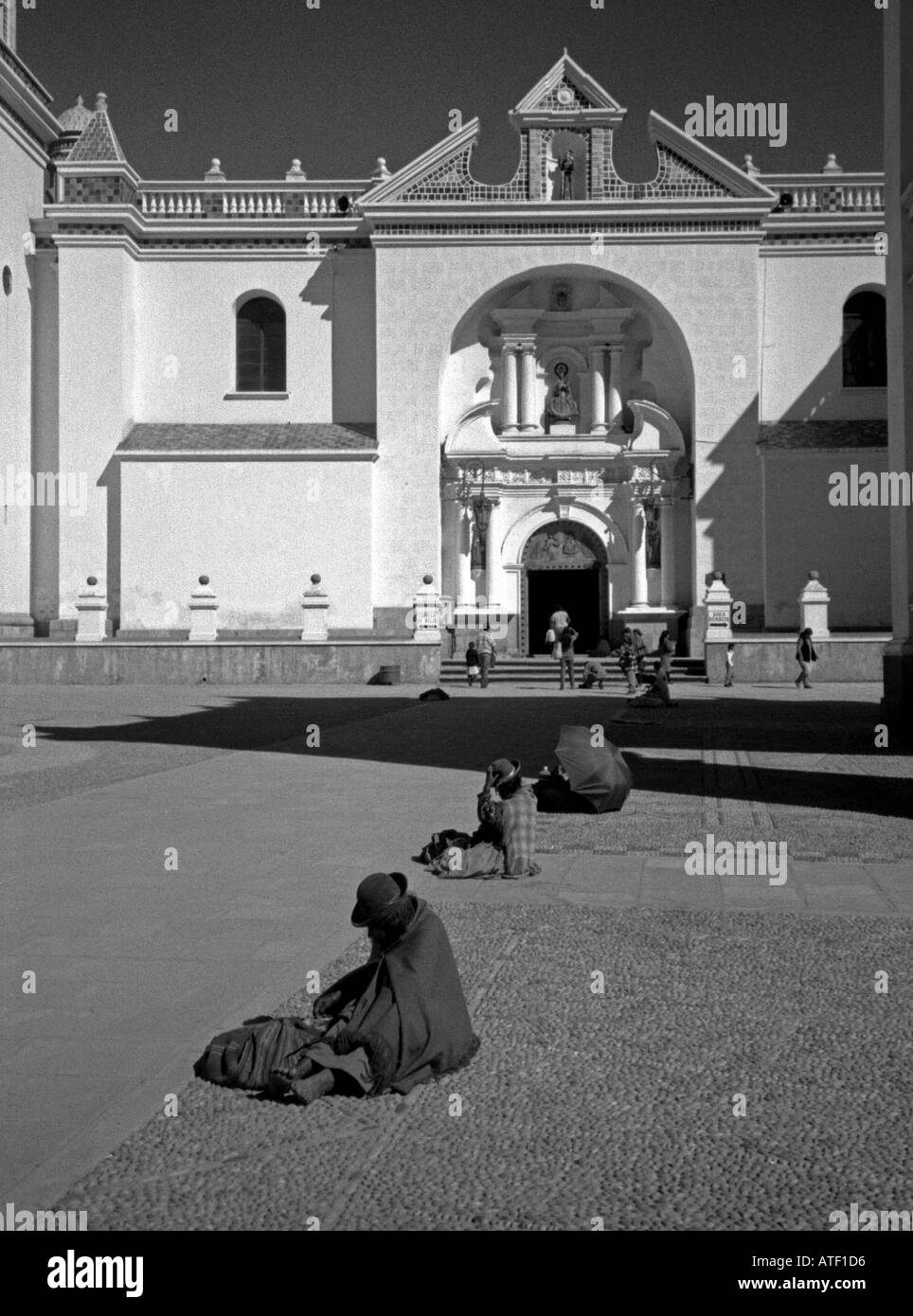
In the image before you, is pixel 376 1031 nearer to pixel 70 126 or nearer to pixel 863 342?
pixel 863 342

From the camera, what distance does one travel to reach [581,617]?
119ft

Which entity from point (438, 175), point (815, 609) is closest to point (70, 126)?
point (438, 175)

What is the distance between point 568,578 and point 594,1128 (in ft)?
105

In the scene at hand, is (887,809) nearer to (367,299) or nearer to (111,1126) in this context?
(111,1126)

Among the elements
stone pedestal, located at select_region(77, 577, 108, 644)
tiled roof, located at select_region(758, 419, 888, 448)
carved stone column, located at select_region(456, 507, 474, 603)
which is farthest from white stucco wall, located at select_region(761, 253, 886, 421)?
stone pedestal, located at select_region(77, 577, 108, 644)

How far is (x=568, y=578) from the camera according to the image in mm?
36156

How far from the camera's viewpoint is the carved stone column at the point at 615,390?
118 ft

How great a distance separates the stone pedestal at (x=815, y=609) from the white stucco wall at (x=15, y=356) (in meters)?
17.8

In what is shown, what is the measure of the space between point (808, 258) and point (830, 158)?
4.55 m

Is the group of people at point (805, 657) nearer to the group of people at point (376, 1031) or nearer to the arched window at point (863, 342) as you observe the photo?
the arched window at point (863, 342)

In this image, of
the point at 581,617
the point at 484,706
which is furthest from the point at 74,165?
the point at 484,706

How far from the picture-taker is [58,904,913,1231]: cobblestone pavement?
12.5 ft

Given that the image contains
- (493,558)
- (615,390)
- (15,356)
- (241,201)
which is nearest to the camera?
(15,356)
